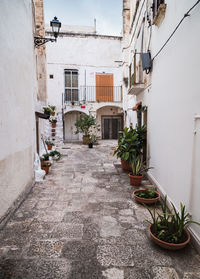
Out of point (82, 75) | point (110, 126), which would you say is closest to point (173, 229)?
point (110, 126)

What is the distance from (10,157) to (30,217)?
3.39ft

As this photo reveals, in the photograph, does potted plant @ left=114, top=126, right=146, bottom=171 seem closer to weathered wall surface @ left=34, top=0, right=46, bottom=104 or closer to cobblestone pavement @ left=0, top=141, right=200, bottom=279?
cobblestone pavement @ left=0, top=141, right=200, bottom=279

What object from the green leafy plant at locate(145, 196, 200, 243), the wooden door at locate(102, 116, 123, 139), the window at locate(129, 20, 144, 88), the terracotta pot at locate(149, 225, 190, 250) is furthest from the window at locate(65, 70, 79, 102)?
the terracotta pot at locate(149, 225, 190, 250)

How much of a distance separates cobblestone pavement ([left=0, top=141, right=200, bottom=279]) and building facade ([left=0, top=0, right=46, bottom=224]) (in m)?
0.40

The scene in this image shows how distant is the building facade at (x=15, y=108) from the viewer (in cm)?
257

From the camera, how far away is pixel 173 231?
2.14 meters

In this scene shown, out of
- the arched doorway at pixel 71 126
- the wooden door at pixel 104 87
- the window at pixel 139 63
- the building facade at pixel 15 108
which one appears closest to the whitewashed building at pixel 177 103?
the window at pixel 139 63

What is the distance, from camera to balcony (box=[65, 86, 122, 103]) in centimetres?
1267

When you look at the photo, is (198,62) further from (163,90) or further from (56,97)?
(56,97)

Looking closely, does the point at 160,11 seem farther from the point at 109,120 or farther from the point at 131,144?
the point at 109,120

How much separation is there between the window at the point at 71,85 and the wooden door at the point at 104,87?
5.45ft

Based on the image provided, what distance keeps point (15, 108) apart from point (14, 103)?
0.30 ft

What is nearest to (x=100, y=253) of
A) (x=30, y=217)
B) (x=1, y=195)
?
(x=30, y=217)

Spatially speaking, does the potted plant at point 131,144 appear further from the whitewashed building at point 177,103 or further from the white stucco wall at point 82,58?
Result: the white stucco wall at point 82,58
